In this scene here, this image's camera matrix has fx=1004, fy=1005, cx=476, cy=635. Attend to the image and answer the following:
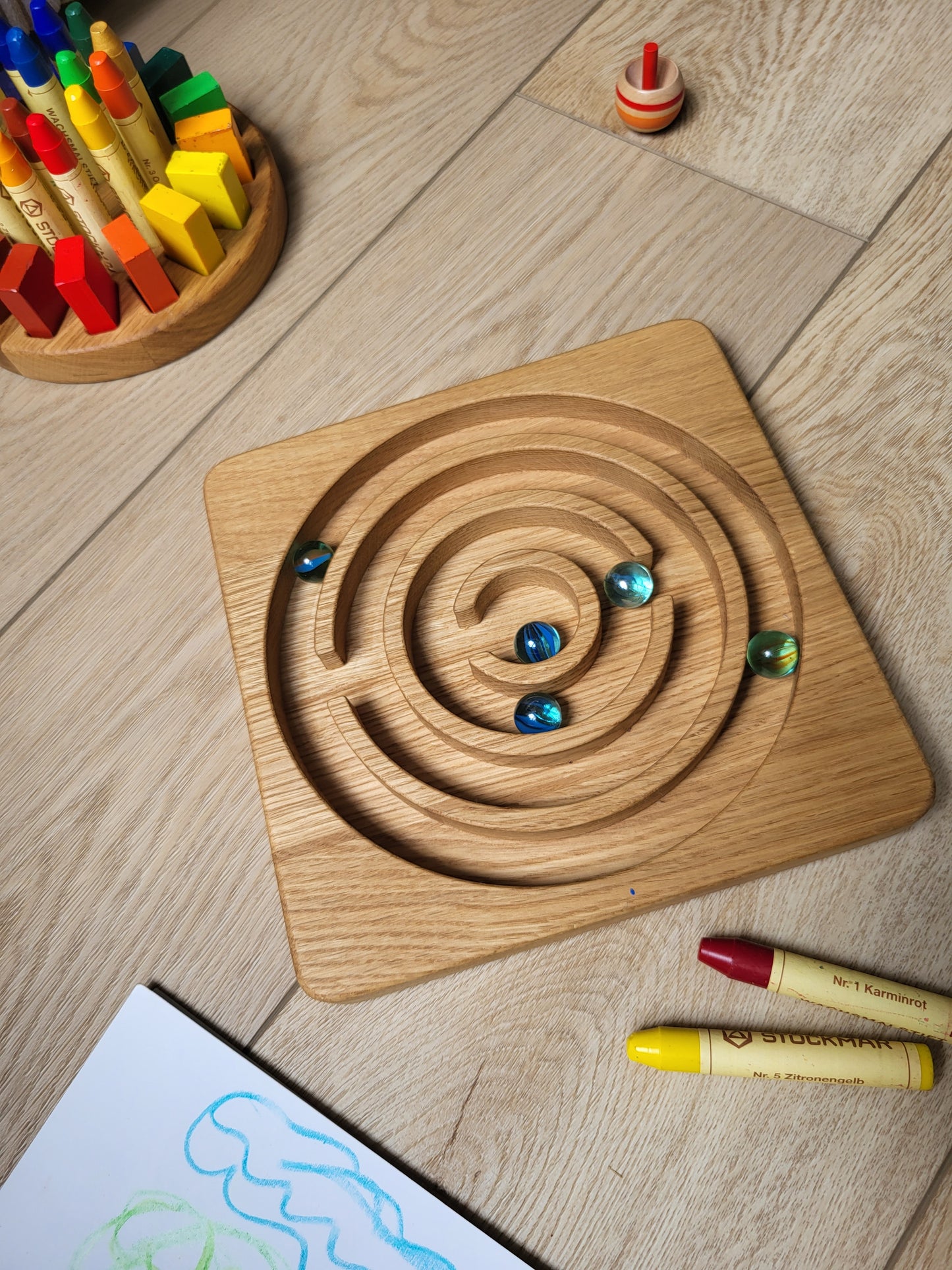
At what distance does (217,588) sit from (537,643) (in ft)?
0.81

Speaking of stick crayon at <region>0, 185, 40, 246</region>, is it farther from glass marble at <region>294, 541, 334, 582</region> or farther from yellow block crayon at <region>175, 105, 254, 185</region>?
glass marble at <region>294, 541, 334, 582</region>

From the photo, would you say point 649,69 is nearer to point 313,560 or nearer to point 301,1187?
point 313,560

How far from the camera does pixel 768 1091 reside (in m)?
0.55

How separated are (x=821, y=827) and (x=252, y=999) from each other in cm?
35

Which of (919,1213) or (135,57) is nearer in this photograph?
(919,1213)

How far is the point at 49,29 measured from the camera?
0.74 meters

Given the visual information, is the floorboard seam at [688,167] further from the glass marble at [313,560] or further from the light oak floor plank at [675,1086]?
the glass marble at [313,560]

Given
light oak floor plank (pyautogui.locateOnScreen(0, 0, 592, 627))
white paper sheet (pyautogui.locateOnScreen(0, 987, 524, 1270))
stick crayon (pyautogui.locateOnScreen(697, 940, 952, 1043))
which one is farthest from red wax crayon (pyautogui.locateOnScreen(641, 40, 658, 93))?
white paper sheet (pyautogui.locateOnScreen(0, 987, 524, 1270))

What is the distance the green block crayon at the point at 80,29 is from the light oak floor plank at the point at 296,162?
0.55ft

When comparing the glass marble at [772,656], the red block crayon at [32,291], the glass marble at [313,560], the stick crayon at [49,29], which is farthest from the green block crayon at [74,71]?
the glass marble at [772,656]

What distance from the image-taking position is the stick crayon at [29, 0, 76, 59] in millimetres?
737

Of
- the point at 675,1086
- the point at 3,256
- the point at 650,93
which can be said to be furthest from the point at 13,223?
the point at 675,1086

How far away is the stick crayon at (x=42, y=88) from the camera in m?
0.72

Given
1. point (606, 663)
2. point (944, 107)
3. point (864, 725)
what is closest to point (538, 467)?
point (606, 663)
